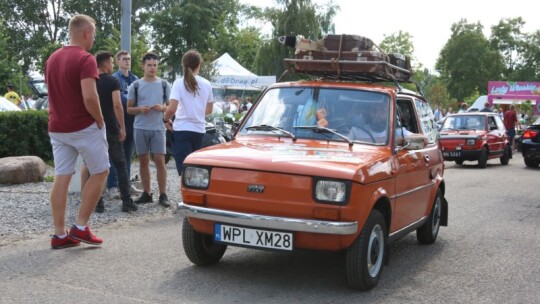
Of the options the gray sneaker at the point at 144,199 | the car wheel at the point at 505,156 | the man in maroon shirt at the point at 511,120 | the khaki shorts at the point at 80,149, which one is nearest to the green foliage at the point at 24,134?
the gray sneaker at the point at 144,199

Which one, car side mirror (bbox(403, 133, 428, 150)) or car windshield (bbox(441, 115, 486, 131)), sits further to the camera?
car windshield (bbox(441, 115, 486, 131))

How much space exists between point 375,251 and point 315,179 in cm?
93

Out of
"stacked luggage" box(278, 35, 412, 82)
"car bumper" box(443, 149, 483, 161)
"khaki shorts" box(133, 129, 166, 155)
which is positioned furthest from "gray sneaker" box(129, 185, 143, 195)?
"car bumper" box(443, 149, 483, 161)

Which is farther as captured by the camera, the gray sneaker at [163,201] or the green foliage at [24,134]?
the green foliage at [24,134]

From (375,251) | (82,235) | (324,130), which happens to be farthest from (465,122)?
(82,235)

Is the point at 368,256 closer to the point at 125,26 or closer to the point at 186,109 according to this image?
the point at 186,109

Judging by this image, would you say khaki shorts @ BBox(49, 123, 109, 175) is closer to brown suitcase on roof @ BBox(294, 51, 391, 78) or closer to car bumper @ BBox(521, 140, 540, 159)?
brown suitcase on roof @ BBox(294, 51, 391, 78)

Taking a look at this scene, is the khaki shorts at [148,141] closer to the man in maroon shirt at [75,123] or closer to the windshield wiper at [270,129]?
the man in maroon shirt at [75,123]

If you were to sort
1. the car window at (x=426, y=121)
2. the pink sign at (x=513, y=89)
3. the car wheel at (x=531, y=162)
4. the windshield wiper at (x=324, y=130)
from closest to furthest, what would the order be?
1. the windshield wiper at (x=324, y=130)
2. the car window at (x=426, y=121)
3. the car wheel at (x=531, y=162)
4. the pink sign at (x=513, y=89)

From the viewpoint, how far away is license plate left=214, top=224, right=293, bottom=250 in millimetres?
4812


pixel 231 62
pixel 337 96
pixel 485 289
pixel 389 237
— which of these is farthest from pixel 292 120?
pixel 231 62

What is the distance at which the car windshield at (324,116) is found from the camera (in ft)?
19.2

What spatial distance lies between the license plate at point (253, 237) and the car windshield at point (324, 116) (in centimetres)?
121

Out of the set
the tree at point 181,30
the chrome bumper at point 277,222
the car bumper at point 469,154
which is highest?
the tree at point 181,30
